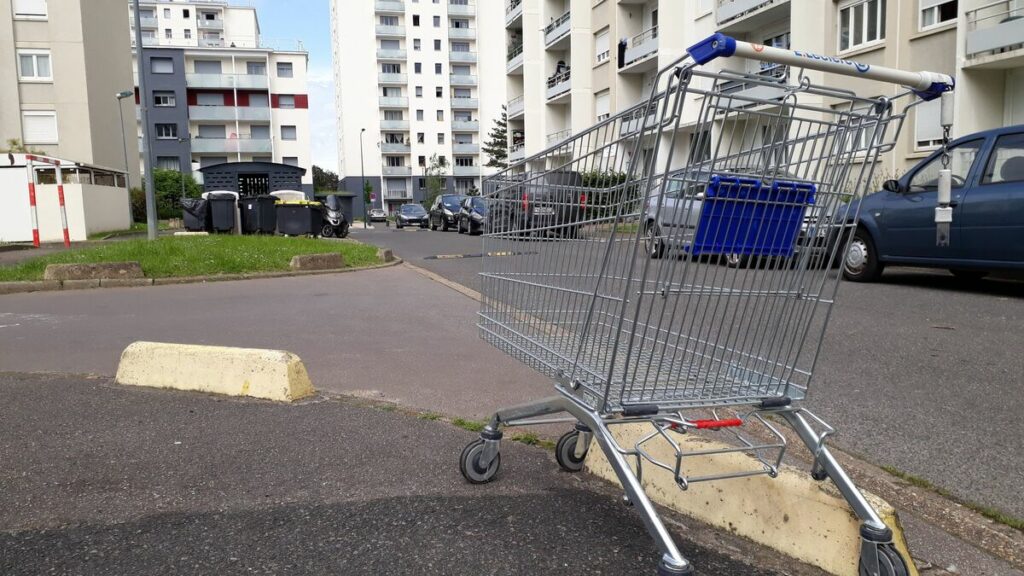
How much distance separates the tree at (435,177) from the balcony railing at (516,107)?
14672 millimetres

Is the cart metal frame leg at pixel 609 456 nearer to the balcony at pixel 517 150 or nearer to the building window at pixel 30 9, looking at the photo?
the building window at pixel 30 9

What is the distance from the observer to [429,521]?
2.86m

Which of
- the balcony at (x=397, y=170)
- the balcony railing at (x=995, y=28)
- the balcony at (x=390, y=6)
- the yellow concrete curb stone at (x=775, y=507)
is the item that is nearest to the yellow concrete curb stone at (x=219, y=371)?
the yellow concrete curb stone at (x=775, y=507)

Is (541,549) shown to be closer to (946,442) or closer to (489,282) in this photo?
(489,282)

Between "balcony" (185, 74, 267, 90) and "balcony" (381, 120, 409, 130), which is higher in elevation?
"balcony" (185, 74, 267, 90)

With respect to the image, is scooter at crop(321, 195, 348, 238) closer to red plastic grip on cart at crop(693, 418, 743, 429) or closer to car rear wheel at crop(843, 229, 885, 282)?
car rear wheel at crop(843, 229, 885, 282)

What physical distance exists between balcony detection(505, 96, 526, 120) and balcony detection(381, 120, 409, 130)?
1361 inches

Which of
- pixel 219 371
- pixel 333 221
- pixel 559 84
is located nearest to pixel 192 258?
pixel 219 371

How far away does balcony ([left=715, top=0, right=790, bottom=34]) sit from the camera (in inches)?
967

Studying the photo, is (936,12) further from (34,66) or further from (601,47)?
(34,66)

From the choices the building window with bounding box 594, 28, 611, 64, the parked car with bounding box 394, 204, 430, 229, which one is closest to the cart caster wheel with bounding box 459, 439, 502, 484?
the building window with bounding box 594, 28, 611, 64

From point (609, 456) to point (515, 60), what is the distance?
48.7 m

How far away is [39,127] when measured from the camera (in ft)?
116

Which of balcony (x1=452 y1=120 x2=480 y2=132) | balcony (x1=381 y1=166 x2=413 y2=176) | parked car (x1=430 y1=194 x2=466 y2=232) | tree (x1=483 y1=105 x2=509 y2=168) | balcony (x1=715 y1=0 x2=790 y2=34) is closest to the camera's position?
balcony (x1=715 y1=0 x2=790 y2=34)
